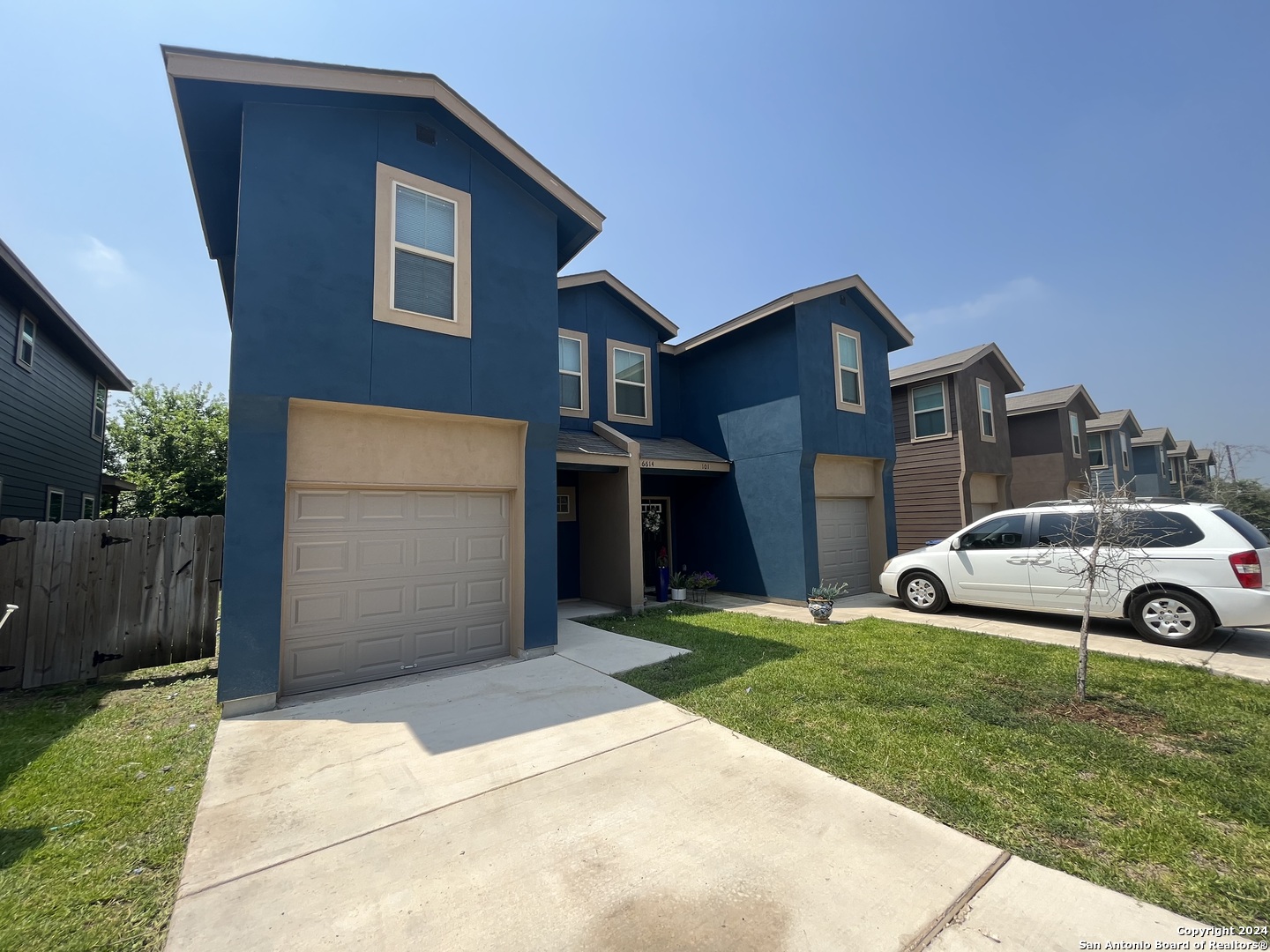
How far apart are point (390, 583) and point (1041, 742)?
20.7 feet

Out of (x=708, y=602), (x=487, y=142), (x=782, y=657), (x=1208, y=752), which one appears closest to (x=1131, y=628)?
(x=1208, y=752)

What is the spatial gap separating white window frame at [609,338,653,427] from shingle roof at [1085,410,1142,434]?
69.8 ft

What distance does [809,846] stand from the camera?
9.13 feet

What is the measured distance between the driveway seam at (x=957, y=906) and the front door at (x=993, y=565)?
669 centimetres

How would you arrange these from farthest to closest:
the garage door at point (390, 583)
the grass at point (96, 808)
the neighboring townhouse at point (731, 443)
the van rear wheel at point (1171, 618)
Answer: the neighboring townhouse at point (731, 443)
the van rear wheel at point (1171, 618)
the garage door at point (390, 583)
the grass at point (96, 808)

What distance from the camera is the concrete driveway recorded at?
2.24 meters

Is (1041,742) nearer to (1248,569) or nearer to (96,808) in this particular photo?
(1248,569)

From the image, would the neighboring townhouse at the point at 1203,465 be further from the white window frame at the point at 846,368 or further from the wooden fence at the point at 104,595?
the wooden fence at the point at 104,595

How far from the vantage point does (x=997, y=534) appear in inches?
330

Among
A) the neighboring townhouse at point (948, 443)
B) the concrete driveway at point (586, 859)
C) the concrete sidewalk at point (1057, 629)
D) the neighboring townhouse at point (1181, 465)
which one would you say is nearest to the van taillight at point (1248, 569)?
the concrete sidewalk at point (1057, 629)

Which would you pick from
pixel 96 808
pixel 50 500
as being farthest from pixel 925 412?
pixel 50 500

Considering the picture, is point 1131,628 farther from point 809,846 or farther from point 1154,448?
point 1154,448

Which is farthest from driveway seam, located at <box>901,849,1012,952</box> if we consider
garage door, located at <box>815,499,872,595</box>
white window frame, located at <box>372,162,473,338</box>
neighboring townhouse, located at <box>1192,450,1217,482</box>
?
neighboring townhouse, located at <box>1192,450,1217,482</box>

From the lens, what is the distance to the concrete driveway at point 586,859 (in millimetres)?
2236
